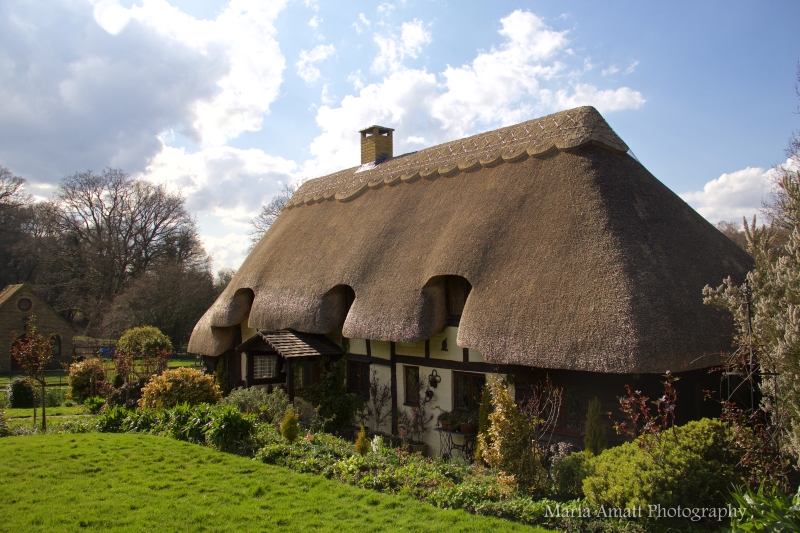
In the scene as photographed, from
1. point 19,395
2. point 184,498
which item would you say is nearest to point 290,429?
point 184,498

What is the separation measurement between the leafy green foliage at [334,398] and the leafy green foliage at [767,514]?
876cm

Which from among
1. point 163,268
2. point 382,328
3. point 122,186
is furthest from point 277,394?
point 122,186

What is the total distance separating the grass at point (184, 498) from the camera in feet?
21.5

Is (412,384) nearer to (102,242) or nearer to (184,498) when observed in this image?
(184,498)

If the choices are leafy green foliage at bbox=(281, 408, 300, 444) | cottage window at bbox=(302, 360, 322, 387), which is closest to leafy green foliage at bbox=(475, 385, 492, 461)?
leafy green foliage at bbox=(281, 408, 300, 444)

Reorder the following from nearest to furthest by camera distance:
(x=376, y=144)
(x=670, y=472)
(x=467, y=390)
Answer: (x=670, y=472) < (x=467, y=390) < (x=376, y=144)

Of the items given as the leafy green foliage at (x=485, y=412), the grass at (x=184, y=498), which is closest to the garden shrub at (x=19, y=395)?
the grass at (x=184, y=498)

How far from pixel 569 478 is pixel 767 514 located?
2613 mm

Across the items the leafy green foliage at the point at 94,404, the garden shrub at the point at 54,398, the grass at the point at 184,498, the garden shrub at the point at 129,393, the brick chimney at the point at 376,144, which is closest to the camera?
the grass at the point at 184,498

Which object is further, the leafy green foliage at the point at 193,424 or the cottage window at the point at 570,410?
the leafy green foliage at the point at 193,424

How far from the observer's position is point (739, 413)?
679cm

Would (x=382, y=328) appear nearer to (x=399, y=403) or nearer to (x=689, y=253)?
(x=399, y=403)

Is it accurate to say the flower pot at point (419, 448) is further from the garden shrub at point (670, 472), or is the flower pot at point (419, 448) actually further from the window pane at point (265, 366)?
the window pane at point (265, 366)

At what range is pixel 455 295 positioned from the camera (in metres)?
11.5
